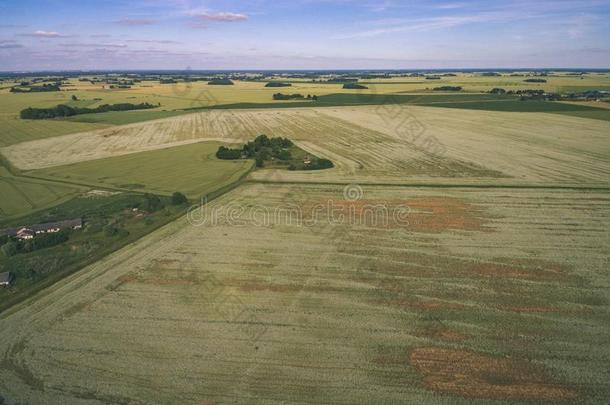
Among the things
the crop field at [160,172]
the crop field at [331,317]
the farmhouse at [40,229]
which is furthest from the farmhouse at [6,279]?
the crop field at [160,172]

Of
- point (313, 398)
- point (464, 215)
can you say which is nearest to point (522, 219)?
point (464, 215)

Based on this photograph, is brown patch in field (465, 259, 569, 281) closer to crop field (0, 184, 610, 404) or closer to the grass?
crop field (0, 184, 610, 404)

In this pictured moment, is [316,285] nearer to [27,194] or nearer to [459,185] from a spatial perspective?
[459,185]

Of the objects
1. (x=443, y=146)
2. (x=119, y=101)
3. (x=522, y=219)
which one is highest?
(x=119, y=101)

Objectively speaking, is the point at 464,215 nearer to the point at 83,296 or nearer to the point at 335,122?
the point at 83,296

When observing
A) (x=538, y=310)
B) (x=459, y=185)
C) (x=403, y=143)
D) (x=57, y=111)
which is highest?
(x=57, y=111)

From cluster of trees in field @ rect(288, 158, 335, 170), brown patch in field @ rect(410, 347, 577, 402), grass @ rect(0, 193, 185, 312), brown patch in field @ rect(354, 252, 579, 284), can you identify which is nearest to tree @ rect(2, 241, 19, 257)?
grass @ rect(0, 193, 185, 312)

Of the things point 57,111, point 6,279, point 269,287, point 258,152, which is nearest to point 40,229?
point 6,279
